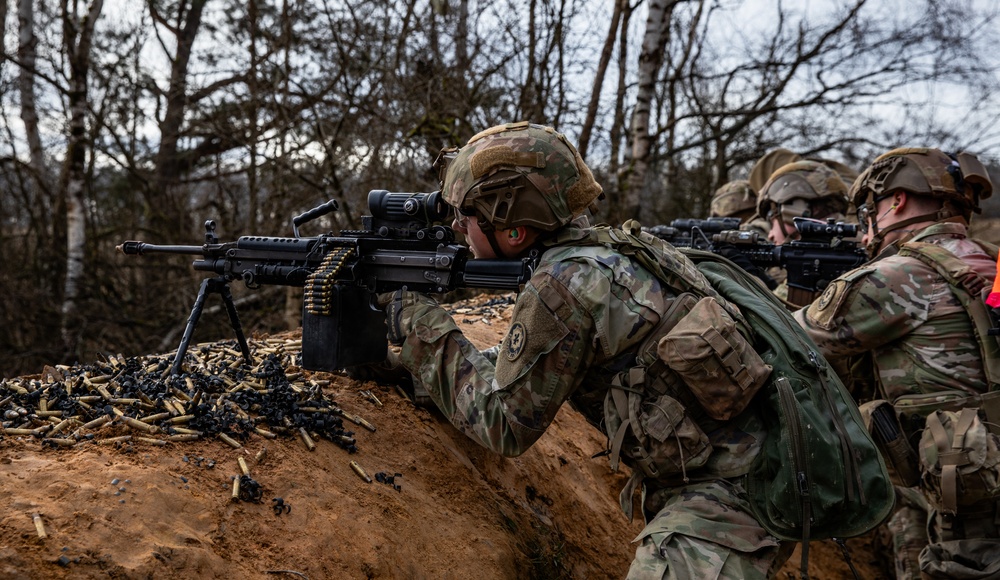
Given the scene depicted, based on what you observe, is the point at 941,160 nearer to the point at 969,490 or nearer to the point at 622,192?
the point at 969,490

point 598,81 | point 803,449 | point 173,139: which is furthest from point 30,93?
point 803,449

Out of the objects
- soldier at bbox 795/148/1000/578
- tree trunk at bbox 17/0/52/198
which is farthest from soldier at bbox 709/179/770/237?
tree trunk at bbox 17/0/52/198

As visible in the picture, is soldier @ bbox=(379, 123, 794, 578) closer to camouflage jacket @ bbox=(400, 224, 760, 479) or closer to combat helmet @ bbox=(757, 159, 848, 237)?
camouflage jacket @ bbox=(400, 224, 760, 479)

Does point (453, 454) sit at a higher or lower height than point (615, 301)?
lower

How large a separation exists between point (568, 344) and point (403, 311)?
904mm

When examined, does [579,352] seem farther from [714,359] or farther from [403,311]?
[403,311]

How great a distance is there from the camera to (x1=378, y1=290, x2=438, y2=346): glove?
133 inches

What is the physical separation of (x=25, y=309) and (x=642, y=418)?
12034 millimetres

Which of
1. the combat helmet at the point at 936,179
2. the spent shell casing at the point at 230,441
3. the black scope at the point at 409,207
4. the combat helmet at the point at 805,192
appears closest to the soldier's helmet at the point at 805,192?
the combat helmet at the point at 805,192

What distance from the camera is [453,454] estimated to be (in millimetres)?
4031

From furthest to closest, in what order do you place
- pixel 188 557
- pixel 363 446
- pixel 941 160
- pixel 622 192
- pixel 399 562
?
1. pixel 622 192
2. pixel 941 160
3. pixel 363 446
4. pixel 399 562
5. pixel 188 557

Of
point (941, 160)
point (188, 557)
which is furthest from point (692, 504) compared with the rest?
point (941, 160)

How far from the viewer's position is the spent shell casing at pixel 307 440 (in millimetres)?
3480

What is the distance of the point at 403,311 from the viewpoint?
342cm
